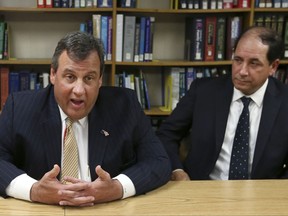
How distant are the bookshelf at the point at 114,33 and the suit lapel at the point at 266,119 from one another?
1.07 m

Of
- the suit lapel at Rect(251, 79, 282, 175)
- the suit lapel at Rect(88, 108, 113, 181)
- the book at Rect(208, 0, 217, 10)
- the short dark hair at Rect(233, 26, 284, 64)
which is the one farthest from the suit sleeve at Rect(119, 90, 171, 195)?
the book at Rect(208, 0, 217, 10)

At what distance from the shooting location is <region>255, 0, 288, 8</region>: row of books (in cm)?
312

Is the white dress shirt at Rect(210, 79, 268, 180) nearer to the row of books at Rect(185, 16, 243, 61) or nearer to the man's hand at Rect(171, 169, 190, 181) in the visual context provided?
the man's hand at Rect(171, 169, 190, 181)

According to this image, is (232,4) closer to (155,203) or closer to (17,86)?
(17,86)

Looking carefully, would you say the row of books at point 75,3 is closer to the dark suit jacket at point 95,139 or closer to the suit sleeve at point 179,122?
the suit sleeve at point 179,122

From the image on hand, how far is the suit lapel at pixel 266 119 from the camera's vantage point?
206 centimetres

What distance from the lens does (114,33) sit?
302 centimetres

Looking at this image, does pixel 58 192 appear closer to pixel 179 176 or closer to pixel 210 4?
pixel 179 176

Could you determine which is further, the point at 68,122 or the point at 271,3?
the point at 271,3

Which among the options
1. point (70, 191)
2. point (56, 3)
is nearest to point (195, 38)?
point (56, 3)

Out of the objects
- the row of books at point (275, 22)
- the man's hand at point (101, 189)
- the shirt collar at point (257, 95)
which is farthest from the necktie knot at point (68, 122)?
the row of books at point (275, 22)

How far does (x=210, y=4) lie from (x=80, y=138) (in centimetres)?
186

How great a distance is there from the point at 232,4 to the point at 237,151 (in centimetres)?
148

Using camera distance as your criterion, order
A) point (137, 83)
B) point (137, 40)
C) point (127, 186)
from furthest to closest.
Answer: point (137, 83) < point (137, 40) < point (127, 186)
